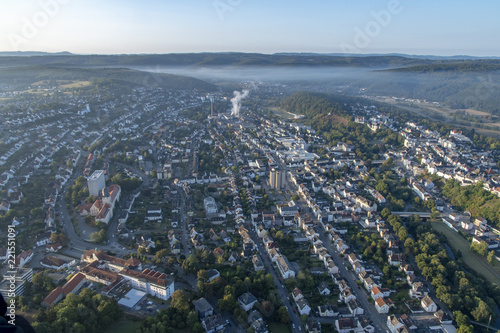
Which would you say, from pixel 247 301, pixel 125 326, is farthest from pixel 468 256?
pixel 125 326

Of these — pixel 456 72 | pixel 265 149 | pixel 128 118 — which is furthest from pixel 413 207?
pixel 456 72

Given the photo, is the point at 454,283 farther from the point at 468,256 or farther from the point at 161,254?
the point at 161,254

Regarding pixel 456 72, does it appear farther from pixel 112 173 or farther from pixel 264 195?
pixel 112 173

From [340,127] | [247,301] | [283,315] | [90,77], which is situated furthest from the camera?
[90,77]

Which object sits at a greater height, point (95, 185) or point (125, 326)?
point (95, 185)

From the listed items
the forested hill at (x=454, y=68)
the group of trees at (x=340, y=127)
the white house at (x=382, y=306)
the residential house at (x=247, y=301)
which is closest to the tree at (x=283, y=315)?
the residential house at (x=247, y=301)

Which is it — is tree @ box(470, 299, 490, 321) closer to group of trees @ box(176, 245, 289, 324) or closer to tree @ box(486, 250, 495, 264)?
tree @ box(486, 250, 495, 264)

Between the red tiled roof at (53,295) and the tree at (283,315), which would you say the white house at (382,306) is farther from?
the red tiled roof at (53,295)
